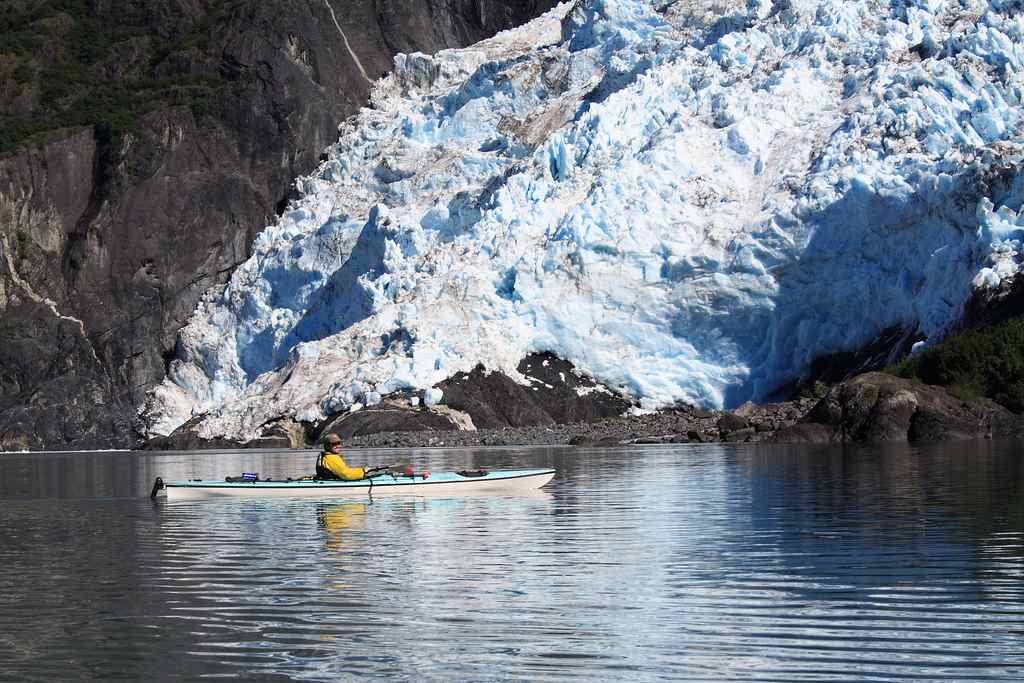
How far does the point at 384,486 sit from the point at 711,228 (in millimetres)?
40618

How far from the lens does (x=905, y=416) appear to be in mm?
50531

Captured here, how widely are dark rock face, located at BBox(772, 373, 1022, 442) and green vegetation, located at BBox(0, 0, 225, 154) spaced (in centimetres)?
5353

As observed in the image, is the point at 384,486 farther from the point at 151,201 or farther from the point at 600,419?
the point at 151,201

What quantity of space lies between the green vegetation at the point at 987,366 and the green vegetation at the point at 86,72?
5438cm

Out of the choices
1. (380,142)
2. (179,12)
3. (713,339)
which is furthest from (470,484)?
(179,12)

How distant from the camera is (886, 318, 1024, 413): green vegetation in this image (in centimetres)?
5141

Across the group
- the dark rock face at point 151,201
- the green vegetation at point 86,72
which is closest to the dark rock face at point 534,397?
the dark rock face at point 151,201

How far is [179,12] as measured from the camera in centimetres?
10256

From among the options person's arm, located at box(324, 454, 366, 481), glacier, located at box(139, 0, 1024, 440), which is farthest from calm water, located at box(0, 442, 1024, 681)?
glacier, located at box(139, 0, 1024, 440)

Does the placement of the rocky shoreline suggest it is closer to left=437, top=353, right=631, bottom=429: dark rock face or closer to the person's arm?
left=437, top=353, right=631, bottom=429: dark rock face

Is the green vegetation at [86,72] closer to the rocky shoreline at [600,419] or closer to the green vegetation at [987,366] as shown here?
the rocky shoreline at [600,419]

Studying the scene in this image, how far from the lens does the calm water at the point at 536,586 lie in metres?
12.1

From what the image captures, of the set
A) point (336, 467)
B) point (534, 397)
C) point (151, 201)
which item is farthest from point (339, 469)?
point (151, 201)

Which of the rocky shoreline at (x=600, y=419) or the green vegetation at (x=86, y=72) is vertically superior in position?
the green vegetation at (x=86, y=72)
